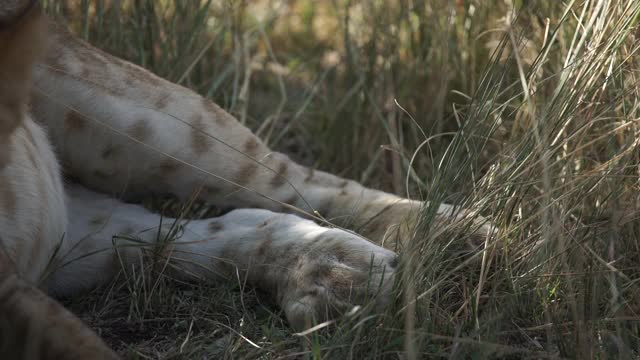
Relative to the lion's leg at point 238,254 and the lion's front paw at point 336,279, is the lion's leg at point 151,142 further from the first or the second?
the lion's front paw at point 336,279

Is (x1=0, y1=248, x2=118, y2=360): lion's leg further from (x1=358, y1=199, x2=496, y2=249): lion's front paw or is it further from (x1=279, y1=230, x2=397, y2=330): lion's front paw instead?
(x1=358, y1=199, x2=496, y2=249): lion's front paw

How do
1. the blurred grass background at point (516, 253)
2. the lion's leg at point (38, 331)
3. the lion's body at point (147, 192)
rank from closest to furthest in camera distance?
the lion's leg at point (38, 331) < the blurred grass background at point (516, 253) < the lion's body at point (147, 192)

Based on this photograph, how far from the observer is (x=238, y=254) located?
272 cm

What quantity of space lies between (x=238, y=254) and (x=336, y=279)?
1.55ft

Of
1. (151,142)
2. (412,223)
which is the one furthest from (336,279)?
(151,142)

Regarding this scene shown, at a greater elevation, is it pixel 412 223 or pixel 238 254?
pixel 412 223

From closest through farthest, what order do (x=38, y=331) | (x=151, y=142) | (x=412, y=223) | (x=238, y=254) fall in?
(x=38, y=331) < (x=412, y=223) < (x=238, y=254) < (x=151, y=142)

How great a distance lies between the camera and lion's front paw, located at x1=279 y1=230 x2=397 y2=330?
2.22 m

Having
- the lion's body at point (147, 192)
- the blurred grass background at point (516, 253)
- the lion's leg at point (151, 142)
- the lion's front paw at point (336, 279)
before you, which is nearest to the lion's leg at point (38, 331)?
the blurred grass background at point (516, 253)

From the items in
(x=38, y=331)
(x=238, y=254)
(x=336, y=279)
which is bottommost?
(x=238, y=254)

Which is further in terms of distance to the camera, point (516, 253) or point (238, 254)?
point (238, 254)

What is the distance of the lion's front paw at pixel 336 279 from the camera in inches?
87.3

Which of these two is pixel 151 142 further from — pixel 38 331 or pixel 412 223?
pixel 38 331

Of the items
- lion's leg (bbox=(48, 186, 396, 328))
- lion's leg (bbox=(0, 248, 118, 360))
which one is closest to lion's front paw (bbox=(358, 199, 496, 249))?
lion's leg (bbox=(48, 186, 396, 328))
